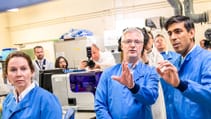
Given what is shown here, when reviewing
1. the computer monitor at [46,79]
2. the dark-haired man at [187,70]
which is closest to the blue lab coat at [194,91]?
the dark-haired man at [187,70]

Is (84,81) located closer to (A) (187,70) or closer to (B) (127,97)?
(B) (127,97)

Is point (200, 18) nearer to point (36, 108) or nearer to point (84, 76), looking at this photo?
point (84, 76)

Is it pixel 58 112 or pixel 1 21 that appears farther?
pixel 1 21

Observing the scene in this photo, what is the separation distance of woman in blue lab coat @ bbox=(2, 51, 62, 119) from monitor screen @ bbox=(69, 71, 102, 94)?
868 mm

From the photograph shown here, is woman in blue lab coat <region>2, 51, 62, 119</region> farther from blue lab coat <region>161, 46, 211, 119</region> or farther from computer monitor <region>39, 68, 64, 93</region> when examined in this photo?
computer monitor <region>39, 68, 64, 93</region>

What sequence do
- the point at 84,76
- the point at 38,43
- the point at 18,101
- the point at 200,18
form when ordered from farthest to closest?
1. the point at 38,43
2. the point at 200,18
3. the point at 84,76
4. the point at 18,101

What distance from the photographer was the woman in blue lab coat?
77.7 inches

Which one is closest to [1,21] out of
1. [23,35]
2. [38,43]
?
[23,35]

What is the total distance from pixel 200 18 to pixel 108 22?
3.32 metres

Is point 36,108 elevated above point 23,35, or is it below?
below

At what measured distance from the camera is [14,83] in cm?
212

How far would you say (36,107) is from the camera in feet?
6.52

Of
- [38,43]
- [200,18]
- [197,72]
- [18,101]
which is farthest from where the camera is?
[38,43]

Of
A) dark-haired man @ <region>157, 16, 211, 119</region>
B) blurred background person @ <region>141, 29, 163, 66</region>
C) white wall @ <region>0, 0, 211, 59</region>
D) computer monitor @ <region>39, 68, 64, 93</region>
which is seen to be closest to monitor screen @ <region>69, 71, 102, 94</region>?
computer monitor @ <region>39, 68, 64, 93</region>
